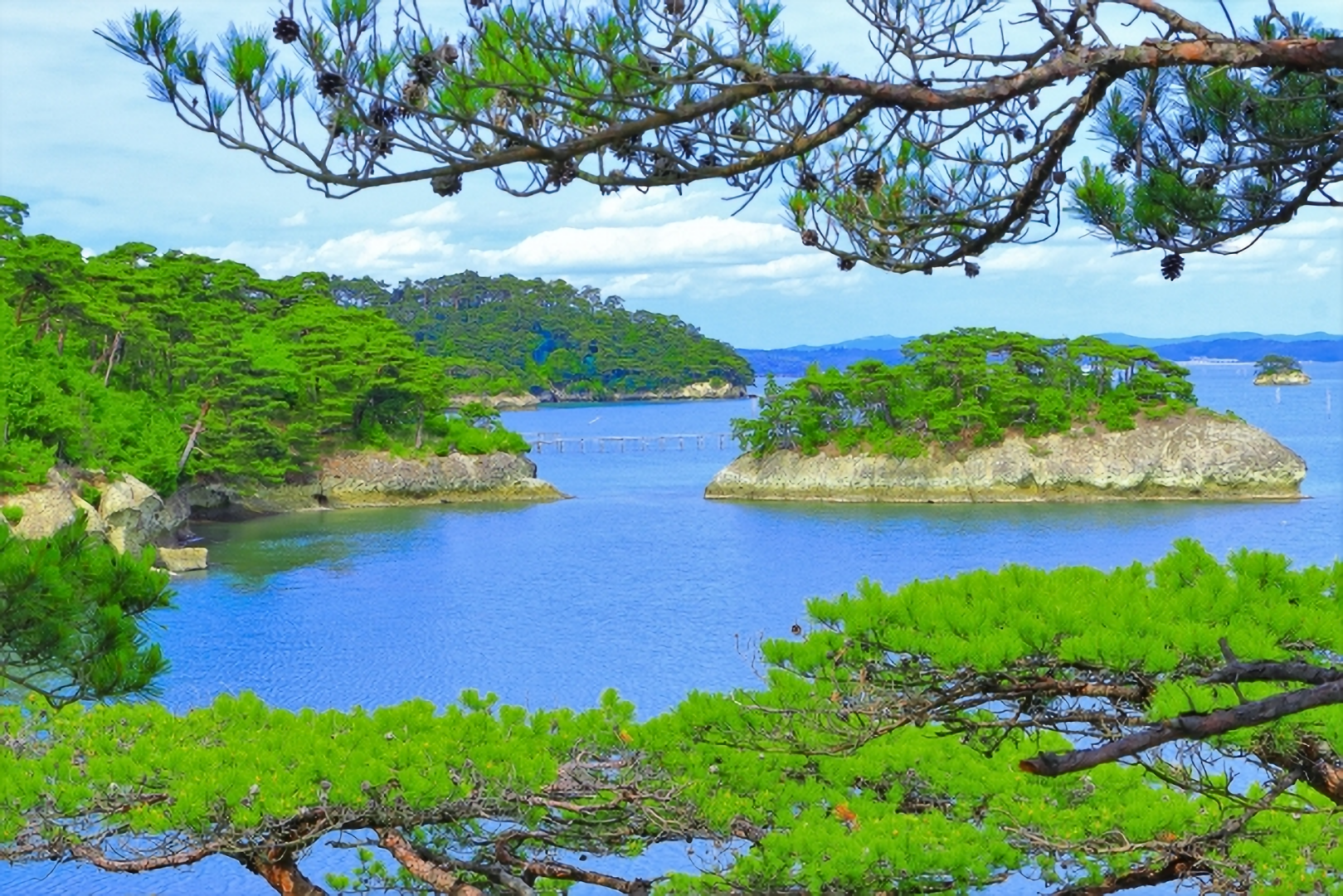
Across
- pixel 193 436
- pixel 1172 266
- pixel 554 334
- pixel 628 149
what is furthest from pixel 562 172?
pixel 554 334

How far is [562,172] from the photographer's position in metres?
3.35

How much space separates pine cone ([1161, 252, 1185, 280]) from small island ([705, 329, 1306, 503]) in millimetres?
28866

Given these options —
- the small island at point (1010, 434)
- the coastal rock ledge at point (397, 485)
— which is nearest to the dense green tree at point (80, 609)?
the coastal rock ledge at point (397, 485)

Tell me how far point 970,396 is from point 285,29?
105 ft

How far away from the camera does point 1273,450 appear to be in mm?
32969

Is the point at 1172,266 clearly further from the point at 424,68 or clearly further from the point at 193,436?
the point at 193,436

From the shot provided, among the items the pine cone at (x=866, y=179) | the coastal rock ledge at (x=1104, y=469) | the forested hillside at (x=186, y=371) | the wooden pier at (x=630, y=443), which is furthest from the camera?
the wooden pier at (x=630, y=443)

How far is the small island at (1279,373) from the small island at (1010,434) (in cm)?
8840

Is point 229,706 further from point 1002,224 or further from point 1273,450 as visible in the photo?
point 1273,450

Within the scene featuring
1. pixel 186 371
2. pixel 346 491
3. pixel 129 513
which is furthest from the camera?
pixel 346 491

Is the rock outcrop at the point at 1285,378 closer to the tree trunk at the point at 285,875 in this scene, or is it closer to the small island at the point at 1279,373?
the small island at the point at 1279,373

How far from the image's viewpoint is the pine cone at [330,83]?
322 centimetres

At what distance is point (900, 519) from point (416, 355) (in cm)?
1319

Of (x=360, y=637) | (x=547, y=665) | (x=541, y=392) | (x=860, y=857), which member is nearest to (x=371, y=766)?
(x=860, y=857)
